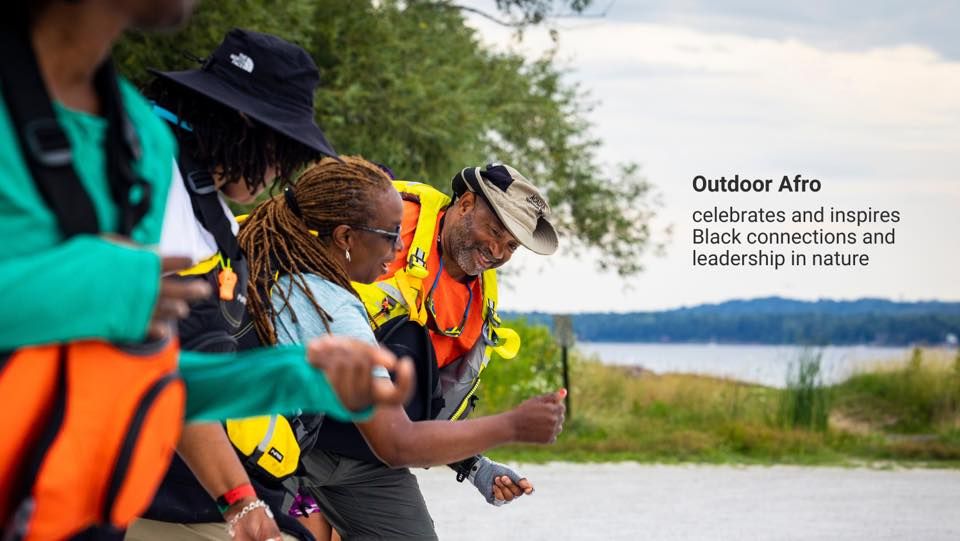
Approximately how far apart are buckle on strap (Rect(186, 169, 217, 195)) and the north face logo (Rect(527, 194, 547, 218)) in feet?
8.06

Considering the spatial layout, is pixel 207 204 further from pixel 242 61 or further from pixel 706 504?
pixel 706 504

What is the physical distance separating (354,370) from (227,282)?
102cm

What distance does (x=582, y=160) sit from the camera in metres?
23.6

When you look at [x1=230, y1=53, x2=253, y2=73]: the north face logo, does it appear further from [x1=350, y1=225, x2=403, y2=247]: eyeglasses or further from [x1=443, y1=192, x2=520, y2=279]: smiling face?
[x1=443, y1=192, x2=520, y2=279]: smiling face

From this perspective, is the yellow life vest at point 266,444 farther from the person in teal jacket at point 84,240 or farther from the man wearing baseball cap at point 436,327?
the person in teal jacket at point 84,240

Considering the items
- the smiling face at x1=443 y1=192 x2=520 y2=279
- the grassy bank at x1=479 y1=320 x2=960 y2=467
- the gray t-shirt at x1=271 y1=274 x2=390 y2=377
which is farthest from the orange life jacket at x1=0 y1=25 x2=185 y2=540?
the grassy bank at x1=479 y1=320 x2=960 y2=467

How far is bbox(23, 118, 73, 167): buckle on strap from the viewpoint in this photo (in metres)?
1.84

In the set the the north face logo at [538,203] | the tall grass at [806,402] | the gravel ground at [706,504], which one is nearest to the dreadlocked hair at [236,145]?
the the north face logo at [538,203]

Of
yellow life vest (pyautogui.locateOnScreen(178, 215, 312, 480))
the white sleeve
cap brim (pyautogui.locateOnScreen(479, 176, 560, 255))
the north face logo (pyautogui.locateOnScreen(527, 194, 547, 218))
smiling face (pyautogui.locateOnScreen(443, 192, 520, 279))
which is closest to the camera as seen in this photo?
the white sleeve

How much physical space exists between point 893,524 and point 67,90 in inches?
386

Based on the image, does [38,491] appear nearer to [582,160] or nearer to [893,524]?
[893,524]

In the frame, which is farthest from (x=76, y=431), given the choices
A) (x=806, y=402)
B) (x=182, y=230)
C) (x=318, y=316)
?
(x=806, y=402)

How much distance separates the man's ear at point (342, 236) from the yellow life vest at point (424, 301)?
75cm

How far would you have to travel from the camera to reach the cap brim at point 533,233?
5246 mm
